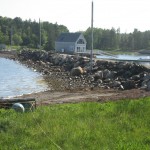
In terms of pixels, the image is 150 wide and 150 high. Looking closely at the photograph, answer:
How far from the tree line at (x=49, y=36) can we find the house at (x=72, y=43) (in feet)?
63.3

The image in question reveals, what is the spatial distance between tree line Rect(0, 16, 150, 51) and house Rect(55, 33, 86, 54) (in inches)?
760

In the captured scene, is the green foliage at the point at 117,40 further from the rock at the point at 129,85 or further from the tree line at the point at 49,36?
the rock at the point at 129,85

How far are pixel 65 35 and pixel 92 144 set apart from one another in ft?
256

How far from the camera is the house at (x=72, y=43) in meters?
82.3

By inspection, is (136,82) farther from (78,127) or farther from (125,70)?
(78,127)

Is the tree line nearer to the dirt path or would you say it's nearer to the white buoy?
the dirt path

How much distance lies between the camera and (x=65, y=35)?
88688 mm

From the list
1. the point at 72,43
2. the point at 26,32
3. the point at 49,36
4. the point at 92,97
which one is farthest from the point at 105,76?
the point at 26,32

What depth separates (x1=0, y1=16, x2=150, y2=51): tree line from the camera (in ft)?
378

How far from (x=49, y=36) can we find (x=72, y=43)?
32809mm

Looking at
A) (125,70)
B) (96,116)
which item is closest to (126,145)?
(96,116)

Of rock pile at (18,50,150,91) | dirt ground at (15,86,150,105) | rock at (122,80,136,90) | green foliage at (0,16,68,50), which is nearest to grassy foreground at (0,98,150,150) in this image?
dirt ground at (15,86,150,105)

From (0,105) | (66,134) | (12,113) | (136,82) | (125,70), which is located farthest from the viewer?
(125,70)

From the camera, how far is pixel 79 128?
13.5 meters
